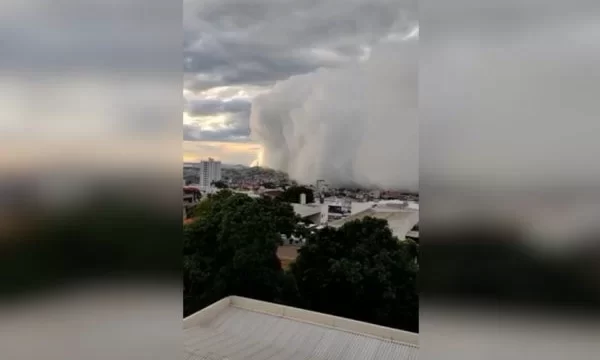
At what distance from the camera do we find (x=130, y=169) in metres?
0.97

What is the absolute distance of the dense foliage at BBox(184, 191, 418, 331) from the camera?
3.48 metres

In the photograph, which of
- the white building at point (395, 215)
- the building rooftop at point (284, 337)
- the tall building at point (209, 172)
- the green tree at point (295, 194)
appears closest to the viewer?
the building rooftop at point (284, 337)

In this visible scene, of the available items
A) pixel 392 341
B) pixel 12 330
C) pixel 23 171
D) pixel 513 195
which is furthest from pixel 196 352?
pixel 513 195

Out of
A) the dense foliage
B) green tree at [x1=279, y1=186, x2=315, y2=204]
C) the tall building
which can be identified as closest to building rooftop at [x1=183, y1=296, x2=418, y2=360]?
the dense foliage

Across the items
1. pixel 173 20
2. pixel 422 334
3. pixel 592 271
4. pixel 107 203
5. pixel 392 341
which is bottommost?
pixel 392 341

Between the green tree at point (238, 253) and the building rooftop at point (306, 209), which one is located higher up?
the building rooftop at point (306, 209)

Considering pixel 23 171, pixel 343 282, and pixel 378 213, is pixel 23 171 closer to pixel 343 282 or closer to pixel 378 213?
pixel 378 213

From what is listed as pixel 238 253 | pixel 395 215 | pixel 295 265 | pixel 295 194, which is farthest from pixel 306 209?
pixel 238 253

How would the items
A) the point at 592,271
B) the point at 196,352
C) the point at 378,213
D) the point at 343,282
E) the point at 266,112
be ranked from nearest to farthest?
1. the point at 592,271
2. the point at 196,352
3. the point at 378,213
4. the point at 266,112
5. the point at 343,282

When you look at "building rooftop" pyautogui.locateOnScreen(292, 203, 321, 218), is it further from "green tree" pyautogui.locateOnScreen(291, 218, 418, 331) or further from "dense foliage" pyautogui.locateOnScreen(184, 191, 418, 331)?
"green tree" pyautogui.locateOnScreen(291, 218, 418, 331)

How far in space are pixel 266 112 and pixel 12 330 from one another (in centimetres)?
264

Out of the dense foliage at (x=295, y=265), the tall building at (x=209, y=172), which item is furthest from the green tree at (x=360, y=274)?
the tall building at (x=209, y=172)

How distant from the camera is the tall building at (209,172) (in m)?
2.97

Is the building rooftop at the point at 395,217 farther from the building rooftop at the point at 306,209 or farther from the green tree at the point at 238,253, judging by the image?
the green tree at the point at 238,253
